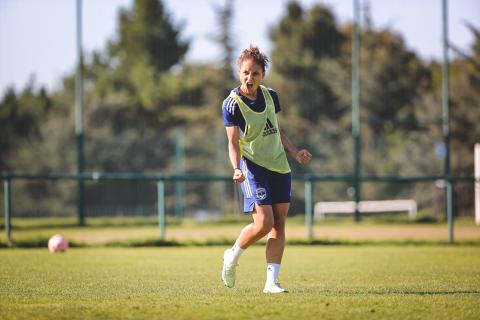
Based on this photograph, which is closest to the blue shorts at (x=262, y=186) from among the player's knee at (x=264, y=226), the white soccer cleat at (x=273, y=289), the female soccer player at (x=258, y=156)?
the female soccer player at (x=258, y=156)

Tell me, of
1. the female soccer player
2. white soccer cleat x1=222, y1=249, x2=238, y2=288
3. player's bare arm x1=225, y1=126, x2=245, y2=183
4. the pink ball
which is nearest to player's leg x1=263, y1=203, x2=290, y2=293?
the female soccer player

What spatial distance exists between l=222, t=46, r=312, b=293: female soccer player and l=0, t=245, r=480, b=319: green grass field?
49 cm

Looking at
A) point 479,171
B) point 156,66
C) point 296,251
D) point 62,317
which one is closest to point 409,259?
point 296,251

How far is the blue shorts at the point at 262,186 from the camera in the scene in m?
7.57

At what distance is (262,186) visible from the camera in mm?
7586

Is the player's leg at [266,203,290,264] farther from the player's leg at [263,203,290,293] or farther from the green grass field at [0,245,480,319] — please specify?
the green grass field at [0,245,480,319]

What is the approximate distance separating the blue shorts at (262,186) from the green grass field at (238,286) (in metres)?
0.82

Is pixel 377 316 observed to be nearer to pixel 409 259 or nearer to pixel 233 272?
pixel 233 272

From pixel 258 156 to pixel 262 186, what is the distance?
10.6 inches

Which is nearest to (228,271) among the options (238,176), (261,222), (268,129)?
(261,222)

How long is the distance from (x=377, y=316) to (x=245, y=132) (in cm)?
225

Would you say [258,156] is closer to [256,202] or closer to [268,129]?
[268,129]

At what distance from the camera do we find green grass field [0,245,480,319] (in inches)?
247

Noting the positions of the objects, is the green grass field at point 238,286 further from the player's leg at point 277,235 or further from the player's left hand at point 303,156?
the player's left hand at point 303,156
